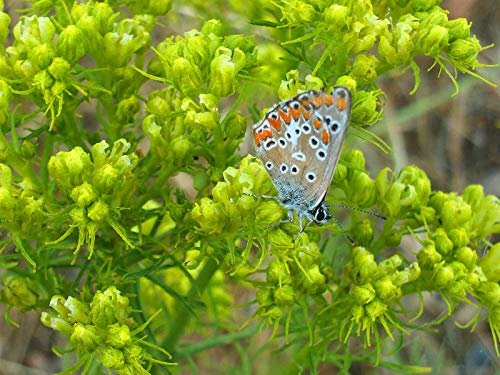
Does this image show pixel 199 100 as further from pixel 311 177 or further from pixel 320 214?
pixel 320 214

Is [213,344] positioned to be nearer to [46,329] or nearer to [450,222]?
[450,222]

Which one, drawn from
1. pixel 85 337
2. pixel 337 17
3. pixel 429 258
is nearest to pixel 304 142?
pixel 337 17

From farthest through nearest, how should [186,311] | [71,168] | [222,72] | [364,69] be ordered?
[186,311], [364,69], [222,72], [71,168]

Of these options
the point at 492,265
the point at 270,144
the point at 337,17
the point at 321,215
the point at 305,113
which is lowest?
the point at 492,265

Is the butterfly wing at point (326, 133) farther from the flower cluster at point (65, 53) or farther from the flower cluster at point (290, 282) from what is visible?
the flower cluster at point (65, 53)

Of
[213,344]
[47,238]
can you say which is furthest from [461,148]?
[47,238]

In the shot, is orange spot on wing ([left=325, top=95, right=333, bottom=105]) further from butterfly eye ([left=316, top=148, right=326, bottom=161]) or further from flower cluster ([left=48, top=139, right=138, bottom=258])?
flower cluster ([left=48, top=139, right=138, bottom=258])

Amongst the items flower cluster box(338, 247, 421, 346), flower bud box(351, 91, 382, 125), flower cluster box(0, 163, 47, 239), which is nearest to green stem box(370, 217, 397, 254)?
flower cluster box(338, 247, 421, 346)
